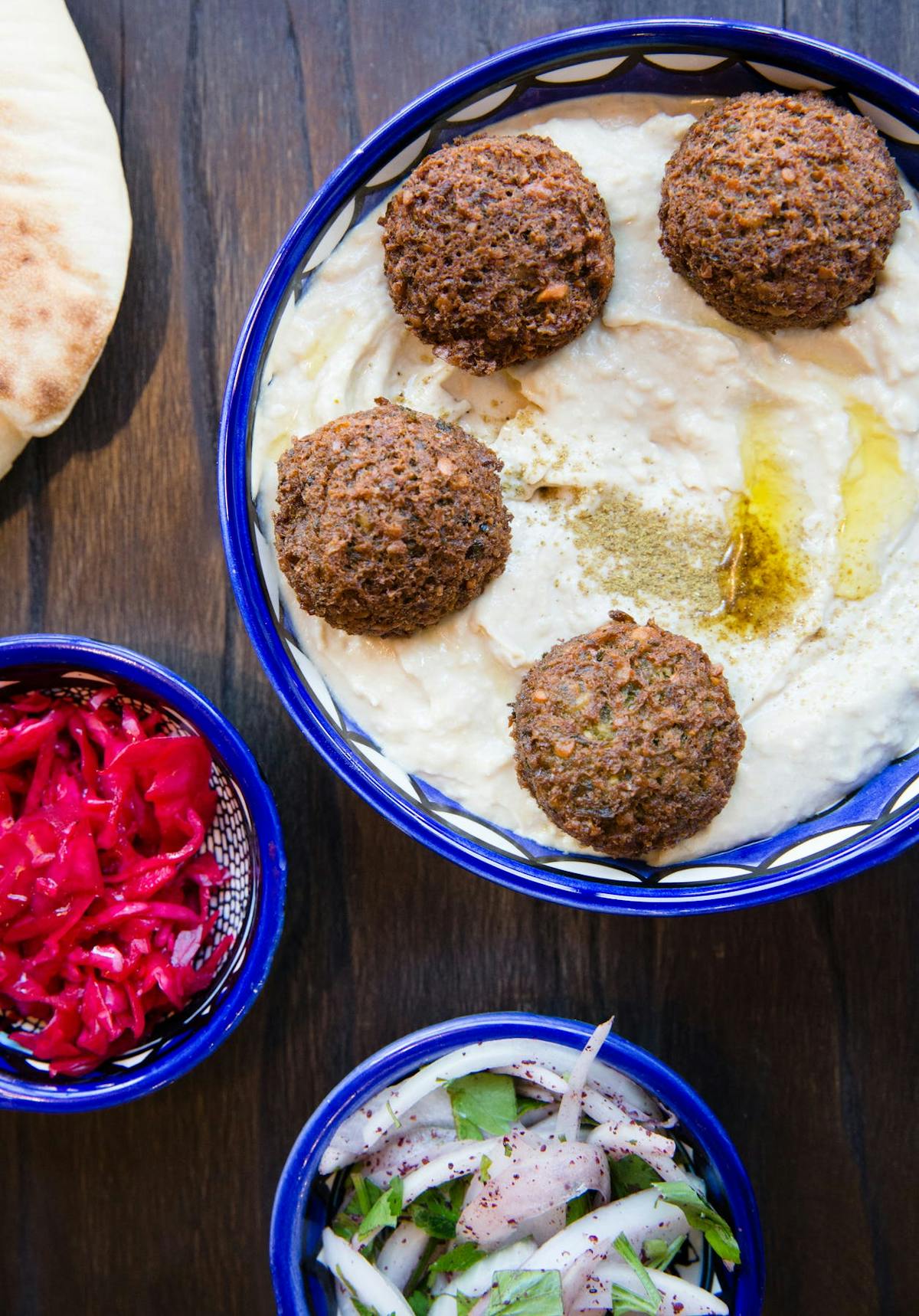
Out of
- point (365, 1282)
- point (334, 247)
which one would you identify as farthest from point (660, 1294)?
point (334, 247)

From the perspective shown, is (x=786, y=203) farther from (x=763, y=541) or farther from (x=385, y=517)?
(x=385, y=517)

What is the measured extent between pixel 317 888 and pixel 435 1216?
829 mm

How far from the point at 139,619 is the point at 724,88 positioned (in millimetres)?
1911

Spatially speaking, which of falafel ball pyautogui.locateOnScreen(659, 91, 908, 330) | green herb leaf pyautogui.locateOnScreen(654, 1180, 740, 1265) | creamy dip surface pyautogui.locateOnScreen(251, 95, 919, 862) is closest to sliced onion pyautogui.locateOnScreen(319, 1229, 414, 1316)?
green herb leaf pyautogui.locateOnScreen(654, 1180, 740, 1265)

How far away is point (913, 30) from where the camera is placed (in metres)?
2.75

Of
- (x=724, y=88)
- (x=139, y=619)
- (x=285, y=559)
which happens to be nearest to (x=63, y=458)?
(x=139, y=619)

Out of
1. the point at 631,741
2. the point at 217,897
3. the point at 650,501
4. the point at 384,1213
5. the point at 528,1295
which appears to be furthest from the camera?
the point at 217,897

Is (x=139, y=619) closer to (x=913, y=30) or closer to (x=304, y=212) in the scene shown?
(x=304, y=212)

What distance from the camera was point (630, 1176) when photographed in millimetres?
2617

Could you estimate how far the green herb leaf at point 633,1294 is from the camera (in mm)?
2383

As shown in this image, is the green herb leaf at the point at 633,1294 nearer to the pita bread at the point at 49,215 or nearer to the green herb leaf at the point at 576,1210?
the green herb leaf at the point at 576,1210

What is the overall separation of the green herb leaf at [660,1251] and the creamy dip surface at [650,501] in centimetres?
90

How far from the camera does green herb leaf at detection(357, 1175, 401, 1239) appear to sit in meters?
2.48

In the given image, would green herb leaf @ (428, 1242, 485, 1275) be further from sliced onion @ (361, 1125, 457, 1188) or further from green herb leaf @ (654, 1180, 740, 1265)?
green herb leaf @ (654, 1180, 740, 1265)
